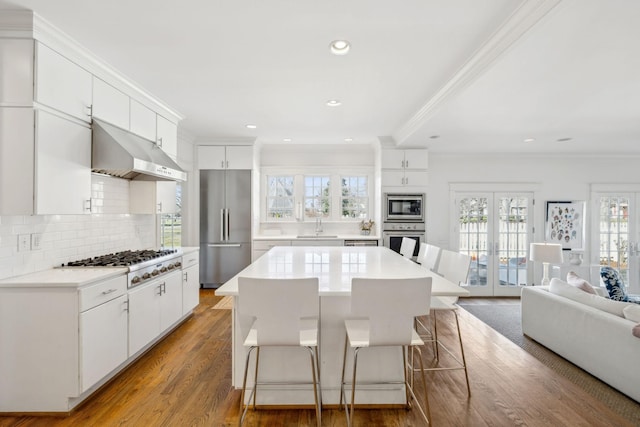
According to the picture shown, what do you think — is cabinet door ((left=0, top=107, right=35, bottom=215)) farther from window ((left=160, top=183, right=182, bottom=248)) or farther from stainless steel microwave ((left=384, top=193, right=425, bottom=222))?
stainless steel microwave ((left=384, top=193, right=425, bottom=222))

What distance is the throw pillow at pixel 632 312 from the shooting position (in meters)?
2.37

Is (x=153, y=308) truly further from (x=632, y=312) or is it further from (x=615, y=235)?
(x=615, y=235)

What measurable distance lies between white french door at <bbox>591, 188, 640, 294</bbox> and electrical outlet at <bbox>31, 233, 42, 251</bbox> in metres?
7.61

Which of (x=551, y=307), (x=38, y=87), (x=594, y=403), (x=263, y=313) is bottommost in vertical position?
(x=594, y=403)

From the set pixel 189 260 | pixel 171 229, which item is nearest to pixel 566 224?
pixel 189 260

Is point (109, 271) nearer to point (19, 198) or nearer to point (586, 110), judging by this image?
point (19, 198)

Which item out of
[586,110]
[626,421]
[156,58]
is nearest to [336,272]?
[626,421]

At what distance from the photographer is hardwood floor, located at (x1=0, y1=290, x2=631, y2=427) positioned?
2014 mm

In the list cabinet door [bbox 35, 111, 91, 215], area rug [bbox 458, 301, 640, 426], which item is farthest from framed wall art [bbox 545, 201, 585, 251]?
cabinet door [bbox 35, 111, 91, 215]

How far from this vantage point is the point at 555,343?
303 cm

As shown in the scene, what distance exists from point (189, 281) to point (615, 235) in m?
6.99

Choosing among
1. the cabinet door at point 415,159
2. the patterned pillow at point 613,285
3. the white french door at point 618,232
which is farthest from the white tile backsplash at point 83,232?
the white french door at point 618,232

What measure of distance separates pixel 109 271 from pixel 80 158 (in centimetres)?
93

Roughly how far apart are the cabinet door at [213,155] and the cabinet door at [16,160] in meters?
3.19
